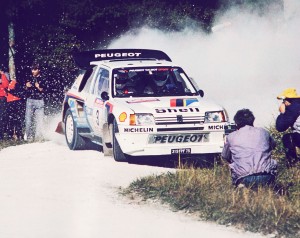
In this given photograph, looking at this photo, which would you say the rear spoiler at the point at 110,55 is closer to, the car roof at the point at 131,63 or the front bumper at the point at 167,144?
the car roof at the point at 131,63

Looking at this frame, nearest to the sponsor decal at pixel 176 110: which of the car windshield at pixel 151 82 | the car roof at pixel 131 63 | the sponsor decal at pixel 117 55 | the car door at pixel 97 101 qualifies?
the car windshield at pixel 151 82

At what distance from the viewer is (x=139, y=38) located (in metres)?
24.9

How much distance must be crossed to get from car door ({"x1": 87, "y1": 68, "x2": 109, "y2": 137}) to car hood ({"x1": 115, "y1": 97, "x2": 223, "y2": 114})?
523 mm

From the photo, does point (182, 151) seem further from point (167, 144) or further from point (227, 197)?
point (227, 197)

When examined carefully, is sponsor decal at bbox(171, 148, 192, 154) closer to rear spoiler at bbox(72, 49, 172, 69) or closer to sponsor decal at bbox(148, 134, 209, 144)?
sponsor decal at bbox(148, 134, 209, 144)

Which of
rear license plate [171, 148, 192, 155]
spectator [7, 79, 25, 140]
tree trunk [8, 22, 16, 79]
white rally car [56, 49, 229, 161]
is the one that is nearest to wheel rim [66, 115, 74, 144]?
white rally car [56, 49, 229, 161]

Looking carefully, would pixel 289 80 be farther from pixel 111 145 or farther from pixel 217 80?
pixel 111 145

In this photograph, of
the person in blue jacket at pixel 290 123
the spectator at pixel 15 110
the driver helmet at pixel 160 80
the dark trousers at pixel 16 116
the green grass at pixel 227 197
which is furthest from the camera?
the dark trousers at pixel 16 116

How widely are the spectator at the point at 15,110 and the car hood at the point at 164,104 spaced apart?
17.3 feet

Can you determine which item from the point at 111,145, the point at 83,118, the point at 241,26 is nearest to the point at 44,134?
the point at 83,118

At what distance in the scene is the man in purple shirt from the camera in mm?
10172

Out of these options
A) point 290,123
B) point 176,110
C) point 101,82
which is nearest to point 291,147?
point 290,123

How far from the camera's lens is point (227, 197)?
32.3ft

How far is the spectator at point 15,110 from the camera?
18406mm
